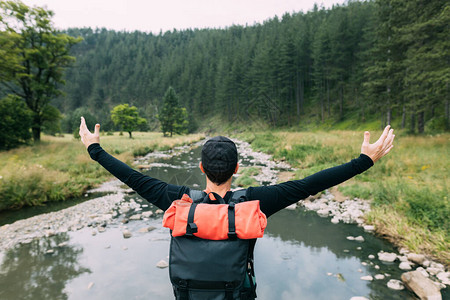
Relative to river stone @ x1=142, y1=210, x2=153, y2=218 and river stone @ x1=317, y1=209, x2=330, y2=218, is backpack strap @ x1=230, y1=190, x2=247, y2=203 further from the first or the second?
river stone @ x1=142, y1=210, x2=153, y2=218

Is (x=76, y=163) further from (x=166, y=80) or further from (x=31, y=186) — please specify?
(x=166, y=80)

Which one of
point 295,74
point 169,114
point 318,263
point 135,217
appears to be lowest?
point 318,263

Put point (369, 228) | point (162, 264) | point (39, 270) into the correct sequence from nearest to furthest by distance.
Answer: point (39, 270), point (162, 264), point (369, 228)

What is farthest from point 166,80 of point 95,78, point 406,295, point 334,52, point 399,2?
point 406,295

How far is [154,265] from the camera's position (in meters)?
5.78

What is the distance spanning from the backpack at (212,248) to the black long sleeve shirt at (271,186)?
33 cm

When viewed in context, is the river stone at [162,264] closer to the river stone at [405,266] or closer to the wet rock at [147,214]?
the wet rock at [147,214]

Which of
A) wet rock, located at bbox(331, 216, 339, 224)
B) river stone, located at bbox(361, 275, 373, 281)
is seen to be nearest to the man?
river stone, located at bbox(361, 275, 373, 281)

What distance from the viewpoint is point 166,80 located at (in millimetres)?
101688

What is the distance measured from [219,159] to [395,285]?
16.7 feet

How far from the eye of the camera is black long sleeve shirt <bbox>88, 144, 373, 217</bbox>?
200cm

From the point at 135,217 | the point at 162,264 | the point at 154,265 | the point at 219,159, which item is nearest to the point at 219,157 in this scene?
the point at 219,159

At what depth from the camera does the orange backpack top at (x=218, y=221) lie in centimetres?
156

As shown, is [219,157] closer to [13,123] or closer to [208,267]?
[208,267]
